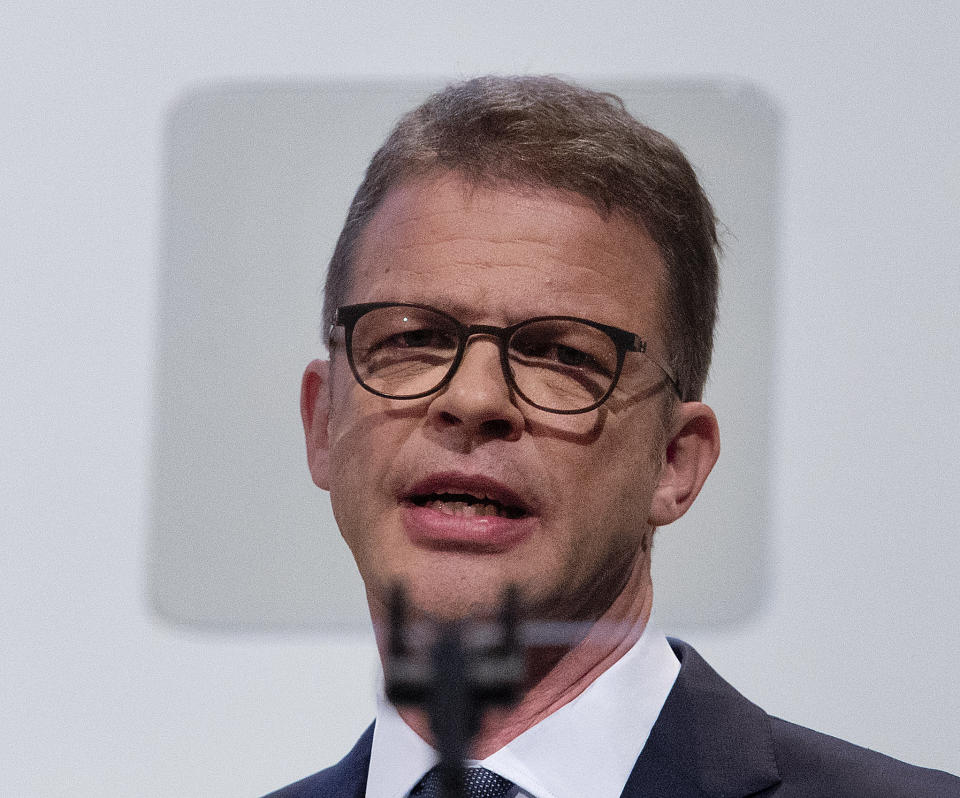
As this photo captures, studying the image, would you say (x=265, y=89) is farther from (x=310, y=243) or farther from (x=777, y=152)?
(x=777, y=152)

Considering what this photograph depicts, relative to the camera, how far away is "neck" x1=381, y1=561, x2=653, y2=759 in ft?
3.32

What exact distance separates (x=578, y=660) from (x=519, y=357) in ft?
0.97

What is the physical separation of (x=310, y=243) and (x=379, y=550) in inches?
14.4

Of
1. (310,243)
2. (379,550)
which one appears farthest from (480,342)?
(310,243)

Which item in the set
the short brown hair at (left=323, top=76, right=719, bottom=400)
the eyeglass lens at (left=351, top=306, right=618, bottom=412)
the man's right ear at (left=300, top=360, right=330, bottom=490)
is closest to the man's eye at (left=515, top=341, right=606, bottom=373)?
the eyeglass lens at (left=351, top=306, right=618, bottom=412)

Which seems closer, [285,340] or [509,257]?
[509,257]

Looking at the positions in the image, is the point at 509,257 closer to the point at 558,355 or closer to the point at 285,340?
the point at 558,355

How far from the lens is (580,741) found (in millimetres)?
1049

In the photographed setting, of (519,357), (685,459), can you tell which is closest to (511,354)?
(519,357)

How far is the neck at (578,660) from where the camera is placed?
101 centimetres

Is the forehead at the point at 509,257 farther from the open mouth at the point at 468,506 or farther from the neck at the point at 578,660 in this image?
the neck at the point at 578,660

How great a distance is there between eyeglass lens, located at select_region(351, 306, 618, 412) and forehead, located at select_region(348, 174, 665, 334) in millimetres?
19

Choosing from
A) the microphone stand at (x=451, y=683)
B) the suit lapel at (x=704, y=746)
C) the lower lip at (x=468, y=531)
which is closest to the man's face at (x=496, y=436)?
the lower lip at (x=468, y=531)

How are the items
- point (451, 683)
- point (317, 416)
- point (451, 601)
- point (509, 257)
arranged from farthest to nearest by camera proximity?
point (317, 416) → point (509, 257) → point (451, 601) → point (451, 683)
